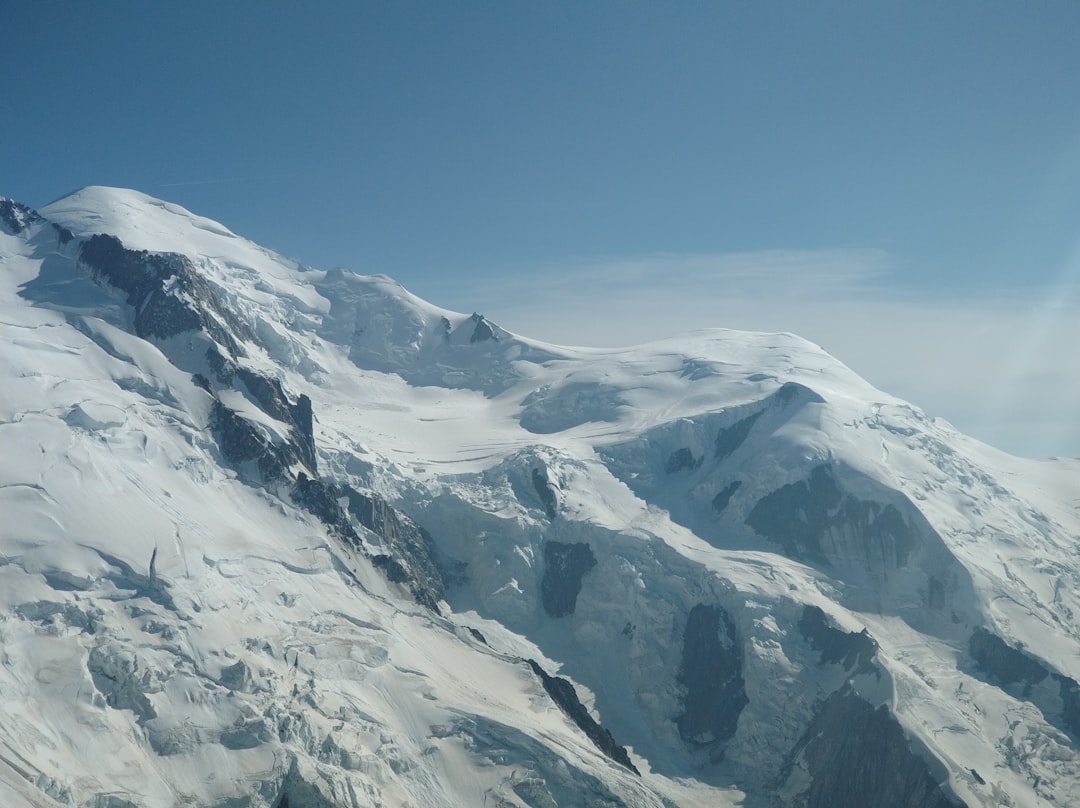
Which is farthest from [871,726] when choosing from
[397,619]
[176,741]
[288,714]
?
[176,741]

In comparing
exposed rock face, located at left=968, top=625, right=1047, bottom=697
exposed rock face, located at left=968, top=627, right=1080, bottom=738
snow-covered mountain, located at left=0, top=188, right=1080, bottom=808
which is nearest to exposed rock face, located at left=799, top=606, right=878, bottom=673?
snow-covered mountain, located at left=0, top=188, right=1080, bottom=808

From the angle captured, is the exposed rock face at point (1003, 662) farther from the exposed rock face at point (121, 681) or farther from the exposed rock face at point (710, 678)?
the exposed rock face at point (121, 681)

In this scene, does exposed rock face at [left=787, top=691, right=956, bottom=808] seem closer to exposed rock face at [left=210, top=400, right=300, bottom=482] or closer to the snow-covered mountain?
the snow-covered mountain

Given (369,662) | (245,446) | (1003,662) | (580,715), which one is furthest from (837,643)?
(245,446)

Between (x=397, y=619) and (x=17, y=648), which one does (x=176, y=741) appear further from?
(x=397, y=619)

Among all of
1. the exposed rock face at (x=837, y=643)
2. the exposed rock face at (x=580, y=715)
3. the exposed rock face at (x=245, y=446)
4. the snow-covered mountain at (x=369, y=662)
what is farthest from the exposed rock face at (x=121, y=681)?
the exposed rock face at (x=837, y=643)
